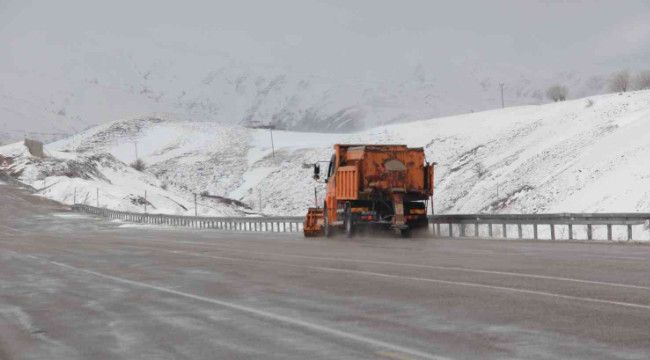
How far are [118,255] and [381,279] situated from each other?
1121cm

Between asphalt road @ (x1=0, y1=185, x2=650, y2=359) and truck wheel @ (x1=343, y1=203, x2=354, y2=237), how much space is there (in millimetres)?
12772

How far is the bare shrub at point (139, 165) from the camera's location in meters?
183

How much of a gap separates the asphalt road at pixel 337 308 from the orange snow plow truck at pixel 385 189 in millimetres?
12636

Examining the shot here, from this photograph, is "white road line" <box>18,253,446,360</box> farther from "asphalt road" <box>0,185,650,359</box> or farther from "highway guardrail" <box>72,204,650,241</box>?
"highway guardrail" <box>72,204,650,241</box>

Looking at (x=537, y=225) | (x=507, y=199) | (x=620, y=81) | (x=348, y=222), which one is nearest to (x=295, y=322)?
(x=348, y=222)

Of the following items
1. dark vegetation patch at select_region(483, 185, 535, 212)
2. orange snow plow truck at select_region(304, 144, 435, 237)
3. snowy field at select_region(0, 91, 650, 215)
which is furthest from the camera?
dark vegetation patch at select_region(483, 185, 535, 212)

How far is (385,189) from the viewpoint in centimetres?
3466

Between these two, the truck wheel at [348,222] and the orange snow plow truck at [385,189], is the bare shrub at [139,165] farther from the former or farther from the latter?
the orange snow plow truck at [385,189]

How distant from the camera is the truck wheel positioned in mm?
34812

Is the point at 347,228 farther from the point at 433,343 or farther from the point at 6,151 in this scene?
the point at 6,151

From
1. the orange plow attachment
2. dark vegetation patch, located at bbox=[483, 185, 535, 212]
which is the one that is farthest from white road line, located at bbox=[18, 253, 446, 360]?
dark vegetation patch, located at bbox=[483, 185, 535, 212]

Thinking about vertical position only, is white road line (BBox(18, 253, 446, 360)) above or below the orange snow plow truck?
below

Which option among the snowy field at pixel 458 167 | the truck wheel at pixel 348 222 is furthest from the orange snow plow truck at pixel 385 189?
the snowy field at pixel 458 167

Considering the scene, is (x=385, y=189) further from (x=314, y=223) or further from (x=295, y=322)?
(x=295, y=322)
